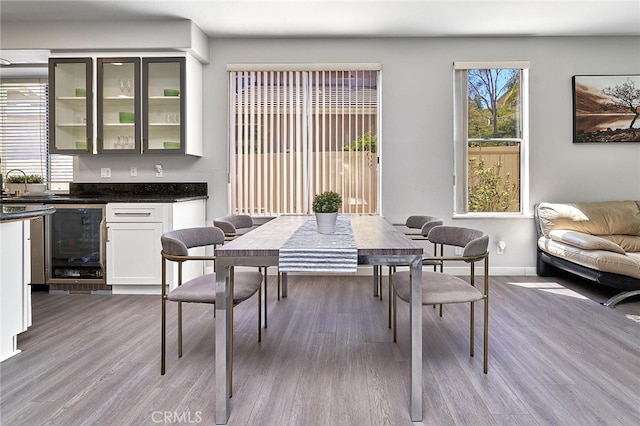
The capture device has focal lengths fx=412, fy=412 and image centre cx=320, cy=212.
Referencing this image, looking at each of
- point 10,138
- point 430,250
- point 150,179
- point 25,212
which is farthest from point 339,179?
point 10,138

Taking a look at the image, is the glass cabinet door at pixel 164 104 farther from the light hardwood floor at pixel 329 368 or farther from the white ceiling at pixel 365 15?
the light hardwood floor at pixel 329 368

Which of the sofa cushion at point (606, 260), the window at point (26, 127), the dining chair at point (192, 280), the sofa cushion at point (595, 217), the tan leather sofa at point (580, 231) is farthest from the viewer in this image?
the window at point (26, 127)

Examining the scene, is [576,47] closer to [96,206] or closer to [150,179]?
[150,179]

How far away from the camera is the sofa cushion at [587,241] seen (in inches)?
146

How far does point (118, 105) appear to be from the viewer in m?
4.41

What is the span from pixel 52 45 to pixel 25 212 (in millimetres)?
2695

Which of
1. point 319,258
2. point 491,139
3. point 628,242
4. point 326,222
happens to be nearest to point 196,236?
point 326,222

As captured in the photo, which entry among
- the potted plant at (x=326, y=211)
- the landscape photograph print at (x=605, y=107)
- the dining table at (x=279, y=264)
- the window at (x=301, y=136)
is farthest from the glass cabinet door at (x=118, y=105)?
the landscape photograph print at (x=605, y=107)

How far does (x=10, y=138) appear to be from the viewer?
5.17 meters

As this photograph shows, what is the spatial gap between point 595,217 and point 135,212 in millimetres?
4743

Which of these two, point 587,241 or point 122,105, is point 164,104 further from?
point 587,241

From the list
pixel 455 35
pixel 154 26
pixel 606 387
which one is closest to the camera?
pixel 606 387

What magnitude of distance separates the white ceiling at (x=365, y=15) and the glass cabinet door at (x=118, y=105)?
48 centimetres

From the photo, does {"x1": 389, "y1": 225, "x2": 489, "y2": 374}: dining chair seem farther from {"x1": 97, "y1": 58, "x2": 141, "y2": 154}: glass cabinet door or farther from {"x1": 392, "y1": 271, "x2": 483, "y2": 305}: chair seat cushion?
{"x1": 97, "y1": 58, "x2": 141, "y2": 154}: glass cabinet door
